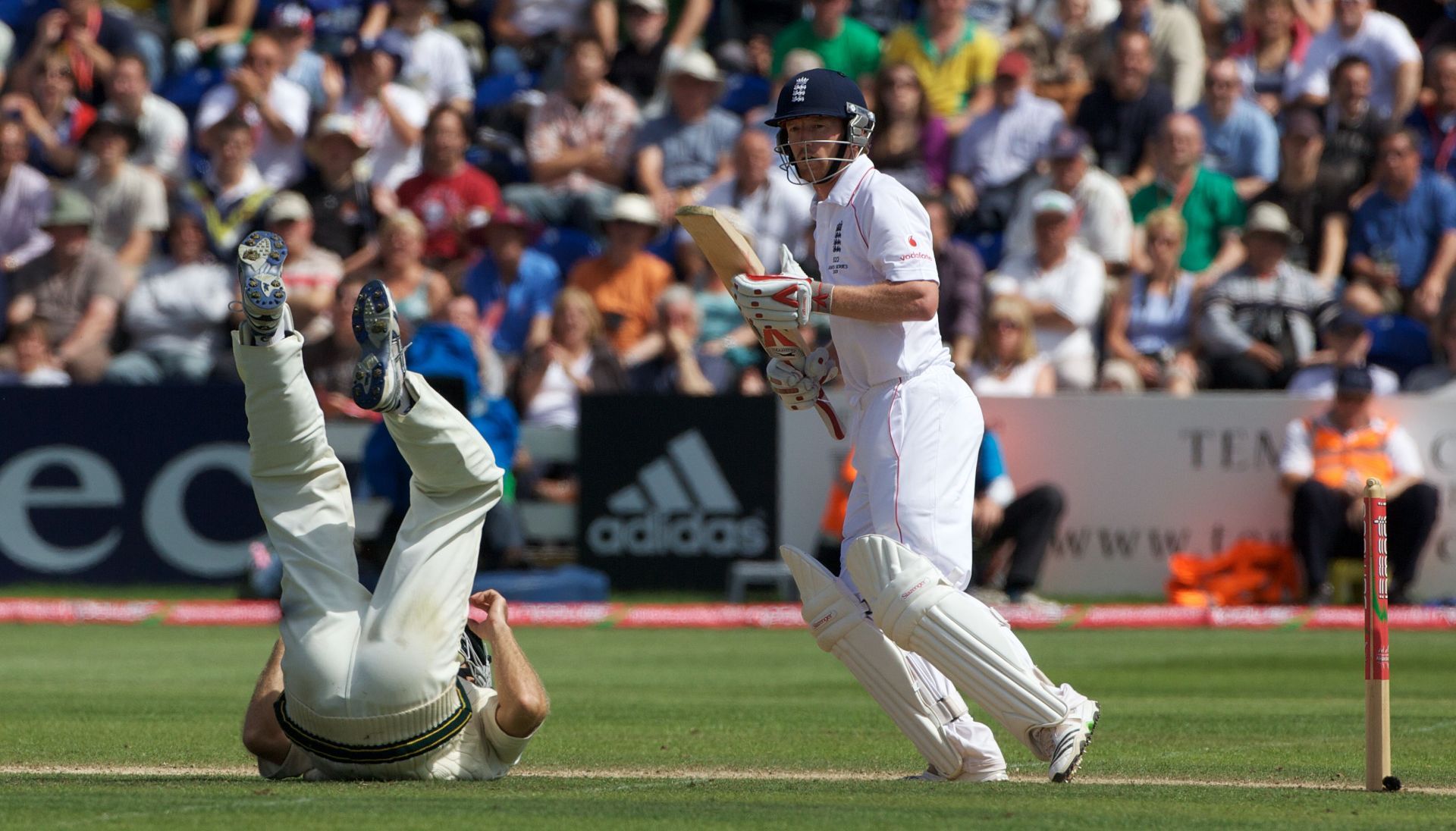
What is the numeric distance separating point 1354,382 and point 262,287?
8048 millimetres

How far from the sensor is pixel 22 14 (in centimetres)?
1673

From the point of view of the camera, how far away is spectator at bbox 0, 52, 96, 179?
50.6 ft

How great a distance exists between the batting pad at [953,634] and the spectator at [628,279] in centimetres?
817

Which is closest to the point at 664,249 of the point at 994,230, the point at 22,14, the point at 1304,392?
the point at 994,230

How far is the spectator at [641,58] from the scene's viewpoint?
1588 centimetres

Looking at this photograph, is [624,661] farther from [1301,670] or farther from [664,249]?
[664,249]

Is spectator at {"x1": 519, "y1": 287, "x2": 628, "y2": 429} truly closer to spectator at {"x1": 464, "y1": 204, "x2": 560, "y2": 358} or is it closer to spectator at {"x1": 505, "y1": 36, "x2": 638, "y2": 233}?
spectator at {"x1": 464, "y1": 204, "x2": 560, "y2": 358}

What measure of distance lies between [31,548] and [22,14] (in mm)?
6020

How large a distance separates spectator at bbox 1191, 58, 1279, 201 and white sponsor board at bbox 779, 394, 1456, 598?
267 centimetres

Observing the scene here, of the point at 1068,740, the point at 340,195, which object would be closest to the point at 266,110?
the point at 340,195

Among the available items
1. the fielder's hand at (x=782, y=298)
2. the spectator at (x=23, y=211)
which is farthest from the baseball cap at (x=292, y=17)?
the fielder's hand at (x=782, y=298)

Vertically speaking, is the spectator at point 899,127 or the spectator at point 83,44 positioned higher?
the spectator at point 83,44

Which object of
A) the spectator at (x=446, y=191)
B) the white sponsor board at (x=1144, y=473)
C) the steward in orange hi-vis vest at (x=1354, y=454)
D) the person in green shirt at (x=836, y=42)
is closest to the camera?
the steward in orange hi-vis vest at (x=1354, y=454)

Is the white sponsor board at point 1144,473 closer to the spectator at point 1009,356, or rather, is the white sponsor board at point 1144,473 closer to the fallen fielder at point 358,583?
the spectator at point 1009,356
